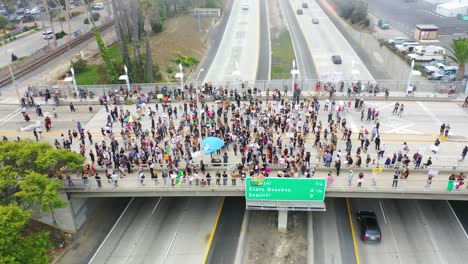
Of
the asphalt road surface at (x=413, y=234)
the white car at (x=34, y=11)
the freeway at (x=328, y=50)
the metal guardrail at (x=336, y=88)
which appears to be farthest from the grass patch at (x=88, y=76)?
the white car at (x=34, y=11)

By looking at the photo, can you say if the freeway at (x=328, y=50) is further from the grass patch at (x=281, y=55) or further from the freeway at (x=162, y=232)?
the freeway at (x=162, y=232)

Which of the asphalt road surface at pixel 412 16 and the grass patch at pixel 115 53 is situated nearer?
Answer: the grass patch at pixel 115 53

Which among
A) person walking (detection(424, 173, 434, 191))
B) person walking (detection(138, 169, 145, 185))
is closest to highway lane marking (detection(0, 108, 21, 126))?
person walking (detection(138, 169, 145, 185))

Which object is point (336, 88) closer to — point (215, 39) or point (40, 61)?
point (215, 39)

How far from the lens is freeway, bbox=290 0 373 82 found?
58812 millimetres

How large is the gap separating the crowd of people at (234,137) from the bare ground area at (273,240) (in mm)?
4096

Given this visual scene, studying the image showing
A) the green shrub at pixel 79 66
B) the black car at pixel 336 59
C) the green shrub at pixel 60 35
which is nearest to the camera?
the green shrub at pixel 79 66

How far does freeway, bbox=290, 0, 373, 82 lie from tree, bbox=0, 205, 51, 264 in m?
38.0

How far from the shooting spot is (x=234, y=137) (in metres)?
32.6

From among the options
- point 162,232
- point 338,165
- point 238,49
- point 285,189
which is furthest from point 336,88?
point 238,49

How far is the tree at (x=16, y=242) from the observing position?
2111 cm

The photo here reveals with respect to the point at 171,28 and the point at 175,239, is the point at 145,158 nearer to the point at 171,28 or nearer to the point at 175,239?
the point at 175,239

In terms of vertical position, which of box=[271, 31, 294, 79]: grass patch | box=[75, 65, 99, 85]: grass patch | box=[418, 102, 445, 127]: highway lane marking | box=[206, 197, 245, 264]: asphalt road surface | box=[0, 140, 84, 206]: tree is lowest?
box=[206, 197, 245, 264]: asphalt road surface

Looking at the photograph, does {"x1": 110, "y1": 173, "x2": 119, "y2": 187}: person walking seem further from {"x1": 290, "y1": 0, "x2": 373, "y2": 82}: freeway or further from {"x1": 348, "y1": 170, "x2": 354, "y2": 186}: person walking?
{"x1": 290, "y1": 0, "x2": 373, "y2": 82}: freeway
